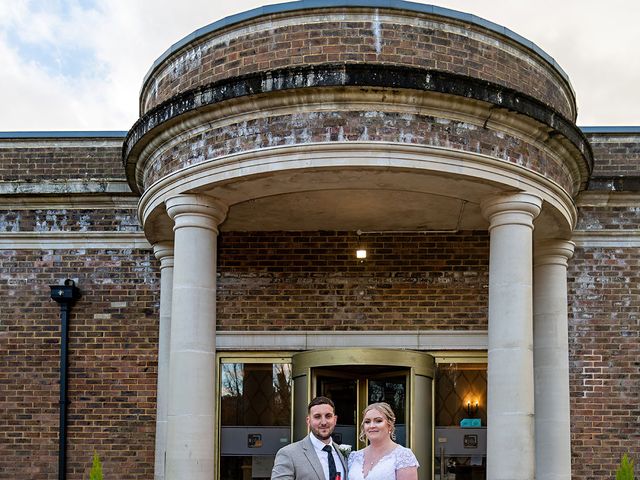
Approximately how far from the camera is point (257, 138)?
11.1 m

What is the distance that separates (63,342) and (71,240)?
1.57 metres

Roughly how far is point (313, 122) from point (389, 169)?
3.29 feet

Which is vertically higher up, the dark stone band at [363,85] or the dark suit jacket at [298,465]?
the dark stone band at [363,85]

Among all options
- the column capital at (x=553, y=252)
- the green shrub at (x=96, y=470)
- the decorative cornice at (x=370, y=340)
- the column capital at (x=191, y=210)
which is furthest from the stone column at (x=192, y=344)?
the column capital at (x=553, y=252)

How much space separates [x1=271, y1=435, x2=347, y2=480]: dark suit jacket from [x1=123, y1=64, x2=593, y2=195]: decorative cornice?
18.5 ft

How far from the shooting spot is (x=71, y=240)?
15.0 metres

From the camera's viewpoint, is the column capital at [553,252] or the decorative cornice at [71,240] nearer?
the column capital at [553,252]

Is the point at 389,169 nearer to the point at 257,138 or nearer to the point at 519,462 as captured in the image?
the point at 257,138

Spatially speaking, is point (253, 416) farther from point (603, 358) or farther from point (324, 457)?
point (324, 457)

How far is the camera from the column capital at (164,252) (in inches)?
562

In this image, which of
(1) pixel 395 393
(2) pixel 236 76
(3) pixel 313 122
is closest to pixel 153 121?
(2) pixel 236 76

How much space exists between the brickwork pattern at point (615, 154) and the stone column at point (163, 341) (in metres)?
6.46

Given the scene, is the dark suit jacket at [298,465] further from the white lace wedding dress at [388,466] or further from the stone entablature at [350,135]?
the stone entablature at [350,135]

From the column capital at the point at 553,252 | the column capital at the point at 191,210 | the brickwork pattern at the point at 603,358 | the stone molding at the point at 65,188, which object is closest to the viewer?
the column capital at the point at 191,210
